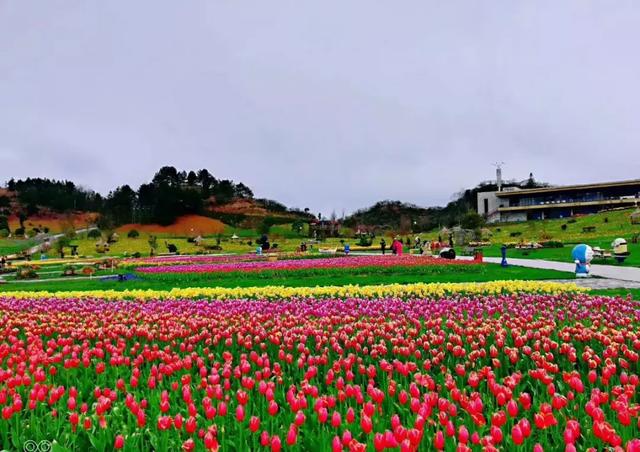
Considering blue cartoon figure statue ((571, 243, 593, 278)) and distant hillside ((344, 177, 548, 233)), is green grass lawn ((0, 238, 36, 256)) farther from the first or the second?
blue cartoon figure statue ((571, 243, 593, 278))

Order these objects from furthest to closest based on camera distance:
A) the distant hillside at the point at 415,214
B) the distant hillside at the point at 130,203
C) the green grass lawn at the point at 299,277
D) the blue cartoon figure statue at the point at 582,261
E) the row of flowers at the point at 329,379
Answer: the distant hillside at the point at 415,214 < the distant hillside at the point at 130,203 < the green grass lawn at the point at 299,277 < the blue cartoon figure statue at the point at 582,261 < the row of flowers at the point at 329,379

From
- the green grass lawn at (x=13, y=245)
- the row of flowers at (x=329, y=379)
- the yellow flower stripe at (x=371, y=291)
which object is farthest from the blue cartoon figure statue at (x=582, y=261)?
the green grass lawn at (x=13, y=245)

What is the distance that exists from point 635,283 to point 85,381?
13429mm

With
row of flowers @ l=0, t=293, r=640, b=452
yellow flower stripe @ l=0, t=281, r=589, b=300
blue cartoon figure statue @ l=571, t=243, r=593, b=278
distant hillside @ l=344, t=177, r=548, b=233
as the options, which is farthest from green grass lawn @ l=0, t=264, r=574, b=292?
distant hillside @ l=344, t=177, r=548, b=233

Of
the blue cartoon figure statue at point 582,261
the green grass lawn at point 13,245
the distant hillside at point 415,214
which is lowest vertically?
the blue cartoon figure statue at point 582,261

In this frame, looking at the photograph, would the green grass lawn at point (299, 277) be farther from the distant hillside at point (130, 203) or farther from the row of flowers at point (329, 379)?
the distant hillside at point (130, 203)

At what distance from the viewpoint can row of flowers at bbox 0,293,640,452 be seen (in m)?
3.19

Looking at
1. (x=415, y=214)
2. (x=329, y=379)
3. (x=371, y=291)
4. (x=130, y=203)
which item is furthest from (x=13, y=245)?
(x=415, y=214)

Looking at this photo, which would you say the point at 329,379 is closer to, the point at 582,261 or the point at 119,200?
the point at 582,261

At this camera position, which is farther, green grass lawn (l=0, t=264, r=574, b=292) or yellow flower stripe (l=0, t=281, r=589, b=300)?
green grass lawn (l=0, t=264, r=574, b=292)

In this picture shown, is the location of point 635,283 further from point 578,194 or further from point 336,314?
point 578,194

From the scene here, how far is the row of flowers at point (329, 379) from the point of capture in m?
3.19

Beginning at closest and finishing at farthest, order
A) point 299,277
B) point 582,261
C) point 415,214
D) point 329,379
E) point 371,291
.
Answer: point 329,379, point 371,291, point 582,261, point 299,277, point 415,214

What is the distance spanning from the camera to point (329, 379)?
4328 millimetres
